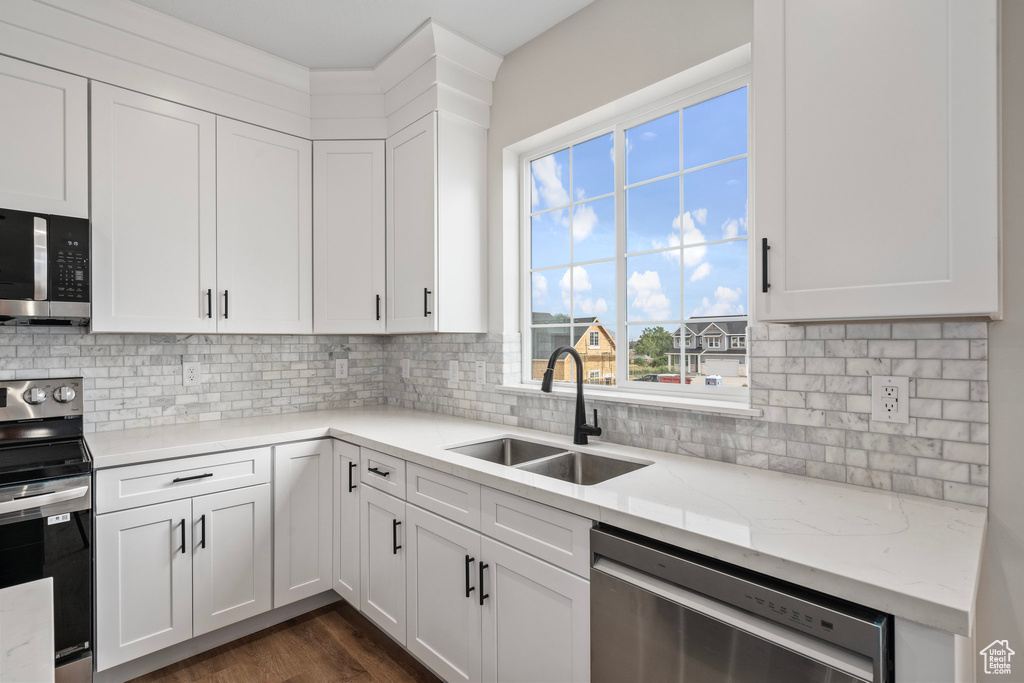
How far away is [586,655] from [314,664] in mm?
1388

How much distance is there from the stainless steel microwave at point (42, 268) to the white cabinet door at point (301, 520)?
97cm

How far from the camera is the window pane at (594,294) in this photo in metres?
2.28

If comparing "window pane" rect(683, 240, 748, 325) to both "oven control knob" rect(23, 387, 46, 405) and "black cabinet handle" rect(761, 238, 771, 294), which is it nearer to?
"black cabinet handle" rect(761, 238, 771, 294)

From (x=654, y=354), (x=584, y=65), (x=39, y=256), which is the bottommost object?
(x=654, y=354)

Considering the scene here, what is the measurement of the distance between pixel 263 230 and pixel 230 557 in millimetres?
1543

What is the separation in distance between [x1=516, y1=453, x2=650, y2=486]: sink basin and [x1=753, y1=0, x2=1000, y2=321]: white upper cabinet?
79 cm

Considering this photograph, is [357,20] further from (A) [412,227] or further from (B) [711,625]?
(B) [711,625]

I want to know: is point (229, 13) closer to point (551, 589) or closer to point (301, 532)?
point (301, 532)

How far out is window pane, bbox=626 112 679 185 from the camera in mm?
2053

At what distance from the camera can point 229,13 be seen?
224cm

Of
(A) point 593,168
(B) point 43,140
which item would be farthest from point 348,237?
(A) point 593,168

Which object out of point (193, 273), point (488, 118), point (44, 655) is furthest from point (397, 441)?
point (488, 118)

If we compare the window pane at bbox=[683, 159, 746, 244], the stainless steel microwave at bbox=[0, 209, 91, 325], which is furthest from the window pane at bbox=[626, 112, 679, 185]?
the stainless steel microwave at bbox=[0, 209, 91, 325]

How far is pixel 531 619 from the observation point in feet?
5.00
